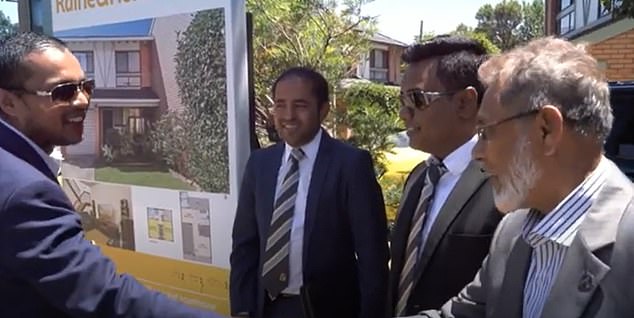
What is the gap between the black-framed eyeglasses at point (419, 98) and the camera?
104 inches

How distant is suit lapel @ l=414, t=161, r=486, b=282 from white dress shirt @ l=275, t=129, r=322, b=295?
0.73m

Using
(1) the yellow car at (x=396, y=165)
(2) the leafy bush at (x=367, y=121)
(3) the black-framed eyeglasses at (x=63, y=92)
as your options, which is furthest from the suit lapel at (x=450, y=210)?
(2) the leafy bush at (x=367, y=121)

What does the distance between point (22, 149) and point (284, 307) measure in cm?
140

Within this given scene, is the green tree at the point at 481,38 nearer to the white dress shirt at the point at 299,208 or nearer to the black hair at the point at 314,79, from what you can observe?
the black hair at the point at 314,79

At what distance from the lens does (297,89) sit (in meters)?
3.19

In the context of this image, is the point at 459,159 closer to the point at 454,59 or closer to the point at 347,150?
the point at 454,59

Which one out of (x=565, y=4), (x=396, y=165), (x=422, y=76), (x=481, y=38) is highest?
(x=565, y=4)

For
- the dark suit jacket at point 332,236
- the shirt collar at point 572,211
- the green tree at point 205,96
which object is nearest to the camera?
the shirt collar at point 572,211

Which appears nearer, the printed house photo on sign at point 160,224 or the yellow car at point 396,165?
the printed house photo on sign at point 160,224

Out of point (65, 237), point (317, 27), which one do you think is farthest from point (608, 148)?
point (65, 237)

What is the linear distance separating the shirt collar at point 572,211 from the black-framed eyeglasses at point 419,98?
95 centimetres

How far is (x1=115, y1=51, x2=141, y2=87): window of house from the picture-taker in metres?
3.90

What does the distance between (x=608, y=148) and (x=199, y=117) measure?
11.6ft

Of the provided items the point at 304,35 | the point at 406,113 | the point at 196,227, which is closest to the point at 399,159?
the point at 304,35
